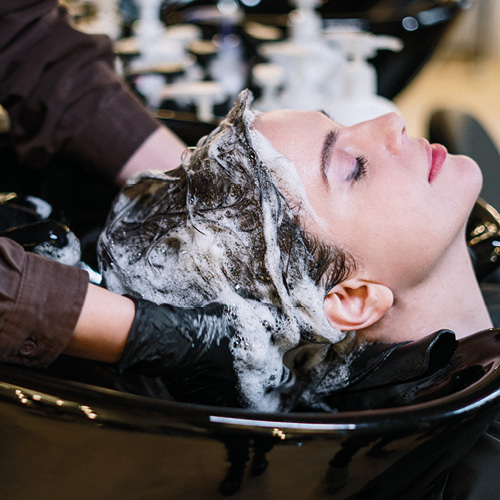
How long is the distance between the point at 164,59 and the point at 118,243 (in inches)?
61.8

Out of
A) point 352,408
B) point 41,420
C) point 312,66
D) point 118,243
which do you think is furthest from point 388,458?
point 312,66

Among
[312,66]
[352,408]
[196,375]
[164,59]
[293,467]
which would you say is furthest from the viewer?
[164,59]

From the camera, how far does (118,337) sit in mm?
636

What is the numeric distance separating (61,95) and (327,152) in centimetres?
58

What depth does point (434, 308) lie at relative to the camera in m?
0.83

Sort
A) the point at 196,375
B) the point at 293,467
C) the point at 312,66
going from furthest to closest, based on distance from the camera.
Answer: the point at 312,66 → the point at 196,375 → the point at 293,467

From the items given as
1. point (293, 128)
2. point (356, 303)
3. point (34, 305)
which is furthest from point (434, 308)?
Result: point (34, 305)

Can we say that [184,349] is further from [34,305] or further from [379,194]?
[379,194]

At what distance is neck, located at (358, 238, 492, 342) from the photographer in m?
0.82

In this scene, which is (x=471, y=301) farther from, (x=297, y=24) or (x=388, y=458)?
(x=297, y=24)

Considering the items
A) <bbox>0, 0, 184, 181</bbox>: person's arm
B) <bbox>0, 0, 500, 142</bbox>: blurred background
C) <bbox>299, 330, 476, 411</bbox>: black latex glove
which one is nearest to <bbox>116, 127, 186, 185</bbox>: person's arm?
<bbox>0, 0, 184, 181</bbox>: person's arm

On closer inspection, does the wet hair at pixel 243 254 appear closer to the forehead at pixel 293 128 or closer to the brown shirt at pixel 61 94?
the forehead at pixel 293 128

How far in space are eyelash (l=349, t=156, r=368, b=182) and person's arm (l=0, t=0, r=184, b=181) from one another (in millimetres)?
465

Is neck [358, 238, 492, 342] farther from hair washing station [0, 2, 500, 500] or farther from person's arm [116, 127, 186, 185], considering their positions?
person's arm [116, 127, 186, 185]
